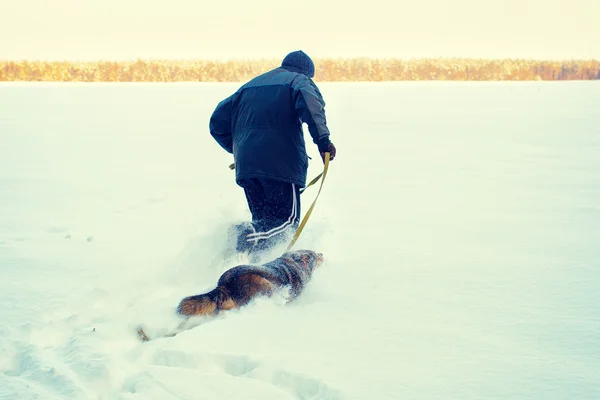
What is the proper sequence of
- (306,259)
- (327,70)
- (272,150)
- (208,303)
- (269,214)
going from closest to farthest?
(208,303) < (306,259) < (272,150) < (269,214) < (327,70)

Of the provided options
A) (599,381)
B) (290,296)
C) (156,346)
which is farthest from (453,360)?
(156,346)

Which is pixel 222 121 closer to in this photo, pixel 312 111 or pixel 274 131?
pixel 274 131

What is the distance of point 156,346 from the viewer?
273 centimetres

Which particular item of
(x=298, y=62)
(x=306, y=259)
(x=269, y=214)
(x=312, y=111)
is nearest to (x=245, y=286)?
(x=306, y=259)

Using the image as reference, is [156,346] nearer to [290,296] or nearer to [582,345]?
[290,296]

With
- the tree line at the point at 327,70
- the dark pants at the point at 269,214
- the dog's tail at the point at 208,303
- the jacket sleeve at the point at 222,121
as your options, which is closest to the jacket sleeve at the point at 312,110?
the dark pants at the point at 269,214

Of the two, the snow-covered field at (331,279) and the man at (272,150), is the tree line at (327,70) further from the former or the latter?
the man at (272,150)

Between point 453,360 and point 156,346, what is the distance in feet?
4.38

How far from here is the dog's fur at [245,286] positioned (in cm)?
306

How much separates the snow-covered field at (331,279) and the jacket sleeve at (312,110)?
2.99 ft

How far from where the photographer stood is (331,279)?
3.84 m

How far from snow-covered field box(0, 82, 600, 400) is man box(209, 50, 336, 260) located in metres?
0.35

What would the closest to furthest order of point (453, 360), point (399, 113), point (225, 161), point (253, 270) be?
point (453, 360) < point (253, 270) < point (225, 161) < point (399, 113)

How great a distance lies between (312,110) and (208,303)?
1476 millimetres
